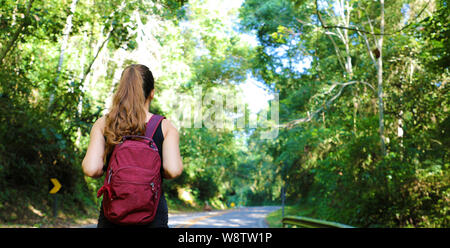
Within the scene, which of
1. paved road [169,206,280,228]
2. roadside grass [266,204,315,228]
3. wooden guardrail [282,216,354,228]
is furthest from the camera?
roadside grass [266,204,315,228]

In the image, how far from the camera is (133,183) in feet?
7.61

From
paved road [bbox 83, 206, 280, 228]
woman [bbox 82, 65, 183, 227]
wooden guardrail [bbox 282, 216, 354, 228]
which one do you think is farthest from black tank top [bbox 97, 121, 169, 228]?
paved road [bbox 83, 206, 280, 228]

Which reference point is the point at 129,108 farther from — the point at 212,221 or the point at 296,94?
the point at 296,94

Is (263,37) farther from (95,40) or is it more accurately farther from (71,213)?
(71,213)

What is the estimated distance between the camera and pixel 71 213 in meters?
15.5

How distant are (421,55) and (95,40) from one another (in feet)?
53.4

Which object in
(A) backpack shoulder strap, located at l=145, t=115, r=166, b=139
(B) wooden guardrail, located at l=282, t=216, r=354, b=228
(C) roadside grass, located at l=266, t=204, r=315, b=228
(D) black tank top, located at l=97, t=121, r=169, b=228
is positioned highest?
(A) backpack shoulder strap, located at l=145, t=115, r=166, b=139

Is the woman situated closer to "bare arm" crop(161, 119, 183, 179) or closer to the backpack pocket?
"bare arm" crop(161, 119, 183, 179)

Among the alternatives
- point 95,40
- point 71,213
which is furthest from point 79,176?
point 95,40

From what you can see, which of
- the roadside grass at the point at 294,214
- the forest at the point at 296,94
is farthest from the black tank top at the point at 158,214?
the roadside grass at the point at 294,214

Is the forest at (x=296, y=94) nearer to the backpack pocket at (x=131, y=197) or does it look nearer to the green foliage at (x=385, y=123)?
the green foliage at (x=385, y=123)

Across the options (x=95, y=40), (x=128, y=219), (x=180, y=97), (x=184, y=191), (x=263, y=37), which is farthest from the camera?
(x=184, y=191)

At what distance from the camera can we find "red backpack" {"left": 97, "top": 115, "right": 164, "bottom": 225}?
2291 millimetres

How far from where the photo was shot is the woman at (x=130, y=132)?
2461 millimetres
